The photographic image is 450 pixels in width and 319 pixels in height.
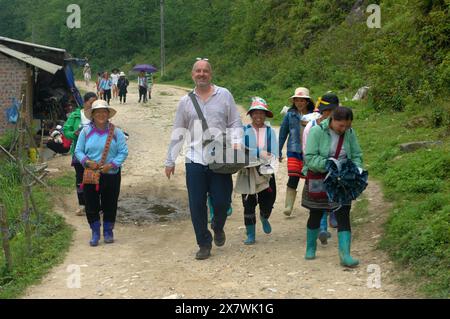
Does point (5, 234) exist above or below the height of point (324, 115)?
below

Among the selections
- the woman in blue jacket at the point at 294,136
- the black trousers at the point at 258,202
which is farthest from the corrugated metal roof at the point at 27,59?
the black trousers at the point at 258,202

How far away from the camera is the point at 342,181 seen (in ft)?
18.5

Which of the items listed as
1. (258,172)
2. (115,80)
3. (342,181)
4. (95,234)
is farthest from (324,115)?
(115,80)

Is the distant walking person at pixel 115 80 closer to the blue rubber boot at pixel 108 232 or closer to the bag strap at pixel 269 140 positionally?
the blue rubber boot at pixel 108 232

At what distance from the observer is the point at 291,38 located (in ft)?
99.4

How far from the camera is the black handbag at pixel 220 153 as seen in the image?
20.4 feet

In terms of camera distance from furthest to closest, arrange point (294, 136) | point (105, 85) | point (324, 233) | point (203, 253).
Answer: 1. point (105, 85)
2. point (294, 136)
3. point (324, 233)
4. point (203, 253)

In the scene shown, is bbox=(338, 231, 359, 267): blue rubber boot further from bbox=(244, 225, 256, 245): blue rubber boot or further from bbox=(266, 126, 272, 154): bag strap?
bbox=(266, 126, 272, 154): bag strap

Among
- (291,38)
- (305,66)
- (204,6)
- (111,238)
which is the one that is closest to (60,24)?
(204,6)

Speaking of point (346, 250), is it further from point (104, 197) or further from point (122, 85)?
point (122, 85)

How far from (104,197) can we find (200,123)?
1673 millimetres

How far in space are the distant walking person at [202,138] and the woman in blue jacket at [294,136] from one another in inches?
48.9

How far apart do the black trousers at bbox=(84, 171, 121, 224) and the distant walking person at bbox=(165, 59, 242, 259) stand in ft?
3.50

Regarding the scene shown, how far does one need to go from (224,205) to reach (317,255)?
1066 millimetres
